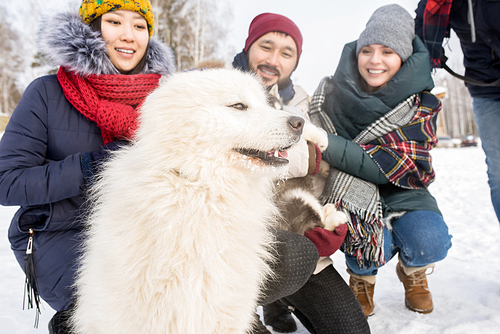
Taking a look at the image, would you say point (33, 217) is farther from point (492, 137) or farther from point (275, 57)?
point (492, 137)

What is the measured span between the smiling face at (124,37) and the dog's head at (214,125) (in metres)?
0.79

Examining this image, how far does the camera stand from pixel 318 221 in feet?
6.12

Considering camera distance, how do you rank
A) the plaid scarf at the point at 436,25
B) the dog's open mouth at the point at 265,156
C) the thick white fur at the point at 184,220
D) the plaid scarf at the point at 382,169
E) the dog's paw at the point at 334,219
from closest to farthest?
the thick white fur at the point at 184,220 < the dog's open mouth at the point at 265,156 < the dog's paw at the point at 334,219 < the plaid scarf at the point at 382,169 < the plaid scarf at the point at 436,25

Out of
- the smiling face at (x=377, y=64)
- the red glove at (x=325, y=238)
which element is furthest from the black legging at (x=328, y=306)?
the smiling face at (x=377, y=64)

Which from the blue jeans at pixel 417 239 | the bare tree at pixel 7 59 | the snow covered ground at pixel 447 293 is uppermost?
the blue jeans at pixel 417 239

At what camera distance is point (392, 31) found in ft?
7.23

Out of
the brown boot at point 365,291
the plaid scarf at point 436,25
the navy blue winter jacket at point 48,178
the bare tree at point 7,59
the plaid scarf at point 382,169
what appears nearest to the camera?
the navy blue winter jacket at point 48,178

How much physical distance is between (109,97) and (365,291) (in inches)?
84.0

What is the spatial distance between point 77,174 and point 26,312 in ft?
4.60

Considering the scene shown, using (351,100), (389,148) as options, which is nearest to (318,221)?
(389,148)

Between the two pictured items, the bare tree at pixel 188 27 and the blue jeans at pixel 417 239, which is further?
the bare tree at pixel 188 27

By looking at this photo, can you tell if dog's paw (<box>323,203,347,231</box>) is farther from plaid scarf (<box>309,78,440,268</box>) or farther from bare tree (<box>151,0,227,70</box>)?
bare tree (<box>151,0,227,70</box>)

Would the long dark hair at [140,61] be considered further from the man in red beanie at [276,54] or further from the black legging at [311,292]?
the black legging at [311,292]

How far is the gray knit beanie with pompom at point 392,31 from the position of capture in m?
2.20
